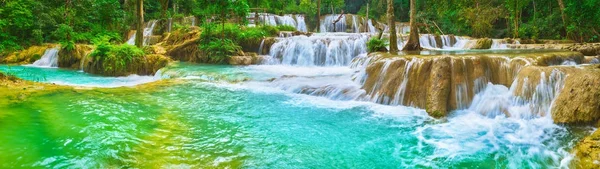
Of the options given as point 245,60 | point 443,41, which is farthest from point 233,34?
point 443,41

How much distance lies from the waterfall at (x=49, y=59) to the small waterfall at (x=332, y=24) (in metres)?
21.3

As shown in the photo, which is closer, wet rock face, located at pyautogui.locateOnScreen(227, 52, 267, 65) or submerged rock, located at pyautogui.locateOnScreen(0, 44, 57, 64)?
wet rock face, located at pyautogui.locateOnScreen(227, 52, 267, 65)

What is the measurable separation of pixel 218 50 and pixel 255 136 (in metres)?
12.0

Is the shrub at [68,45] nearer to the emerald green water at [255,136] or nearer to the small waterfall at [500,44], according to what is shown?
the emerald green water at [255,136]

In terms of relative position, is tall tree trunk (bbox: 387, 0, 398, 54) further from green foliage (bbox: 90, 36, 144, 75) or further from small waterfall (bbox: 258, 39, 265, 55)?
green foliage (bbox: 90, 36, 144, 75)

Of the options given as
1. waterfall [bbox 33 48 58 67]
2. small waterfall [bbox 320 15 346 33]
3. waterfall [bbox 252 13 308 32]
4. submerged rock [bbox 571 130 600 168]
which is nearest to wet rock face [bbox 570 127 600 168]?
submerged rock [bbox 571 130 600 168]

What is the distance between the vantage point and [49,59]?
1867 centimetres

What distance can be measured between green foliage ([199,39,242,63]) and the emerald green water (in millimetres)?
8569

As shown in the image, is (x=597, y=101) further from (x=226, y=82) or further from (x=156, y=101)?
(x=226, y=82)

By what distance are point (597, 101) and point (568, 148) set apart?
61.3 inches

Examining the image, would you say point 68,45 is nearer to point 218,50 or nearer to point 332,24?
point 218,50

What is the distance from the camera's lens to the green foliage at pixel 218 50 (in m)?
16.9

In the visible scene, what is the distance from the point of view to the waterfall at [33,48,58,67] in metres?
18.3

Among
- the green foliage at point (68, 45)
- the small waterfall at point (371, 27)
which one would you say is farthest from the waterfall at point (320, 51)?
the small waterfall at point (371, 27)
